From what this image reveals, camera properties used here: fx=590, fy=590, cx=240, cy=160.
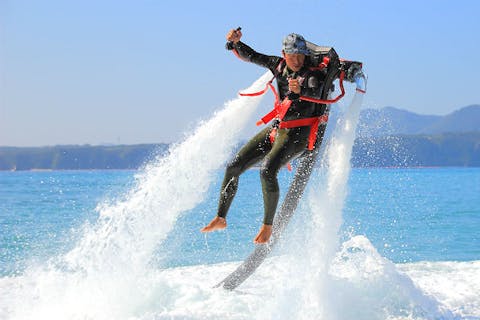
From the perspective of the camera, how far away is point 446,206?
79.9ft

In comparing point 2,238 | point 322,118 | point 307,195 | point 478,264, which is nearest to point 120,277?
point 307,195

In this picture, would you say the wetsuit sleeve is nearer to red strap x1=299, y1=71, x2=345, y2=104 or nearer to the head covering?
the head covering

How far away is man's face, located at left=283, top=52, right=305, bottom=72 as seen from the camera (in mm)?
5492

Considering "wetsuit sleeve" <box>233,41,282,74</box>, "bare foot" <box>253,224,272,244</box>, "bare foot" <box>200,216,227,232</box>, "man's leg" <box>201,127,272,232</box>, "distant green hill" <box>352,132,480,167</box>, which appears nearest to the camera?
"bare foot" <box>253,224,272,244</box>

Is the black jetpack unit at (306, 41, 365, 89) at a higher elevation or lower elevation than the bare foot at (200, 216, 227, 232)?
higher

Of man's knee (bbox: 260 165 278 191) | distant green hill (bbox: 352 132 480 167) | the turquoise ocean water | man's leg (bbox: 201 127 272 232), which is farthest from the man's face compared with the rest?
distant green hill (bbox: 352 132 480 167)

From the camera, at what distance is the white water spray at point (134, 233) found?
5887 millimetres

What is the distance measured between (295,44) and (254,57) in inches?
25.8

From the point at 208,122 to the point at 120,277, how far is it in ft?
6.23

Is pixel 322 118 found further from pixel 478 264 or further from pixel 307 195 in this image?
pixel 478 264

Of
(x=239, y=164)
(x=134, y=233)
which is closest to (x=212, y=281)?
(x=134, y=233)

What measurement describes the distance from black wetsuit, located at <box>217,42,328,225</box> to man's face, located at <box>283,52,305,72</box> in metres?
0.05

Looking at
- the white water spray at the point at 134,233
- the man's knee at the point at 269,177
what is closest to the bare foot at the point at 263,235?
the man's knee at the point at 269,177

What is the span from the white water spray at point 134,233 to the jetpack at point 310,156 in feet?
2.69
